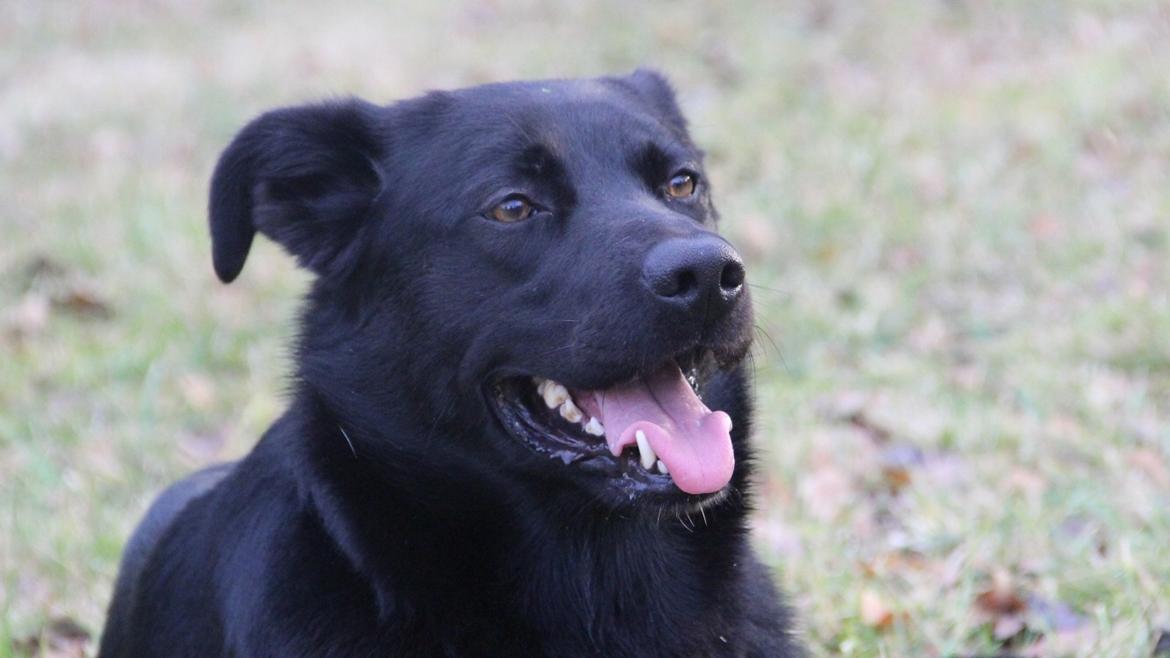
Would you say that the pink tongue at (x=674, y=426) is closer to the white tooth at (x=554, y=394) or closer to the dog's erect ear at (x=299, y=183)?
the white tooth at (x=554, y=394)

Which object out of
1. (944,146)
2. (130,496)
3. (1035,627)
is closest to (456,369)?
(1035,627)

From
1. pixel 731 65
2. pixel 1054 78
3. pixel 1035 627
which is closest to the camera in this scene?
pixel 1035 627

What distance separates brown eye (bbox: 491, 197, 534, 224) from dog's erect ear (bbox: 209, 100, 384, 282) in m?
0.34

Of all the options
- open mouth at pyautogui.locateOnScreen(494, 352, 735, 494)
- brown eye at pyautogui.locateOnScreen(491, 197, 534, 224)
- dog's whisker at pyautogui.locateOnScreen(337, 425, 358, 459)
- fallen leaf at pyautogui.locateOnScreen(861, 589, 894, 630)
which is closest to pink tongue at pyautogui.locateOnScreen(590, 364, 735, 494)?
open mouth at pyautogui.locateOnScreen(494, 352, 735, 494)

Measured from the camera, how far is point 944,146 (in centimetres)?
775

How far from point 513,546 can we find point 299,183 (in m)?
0.93

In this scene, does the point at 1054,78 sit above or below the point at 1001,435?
below

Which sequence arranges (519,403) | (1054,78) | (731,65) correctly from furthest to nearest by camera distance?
(731,65) < (1054,78) < (519,403)

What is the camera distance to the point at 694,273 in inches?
97.7

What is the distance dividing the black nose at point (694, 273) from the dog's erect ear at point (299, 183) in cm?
78

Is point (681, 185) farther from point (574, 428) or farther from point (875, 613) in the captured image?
point (875, 613)

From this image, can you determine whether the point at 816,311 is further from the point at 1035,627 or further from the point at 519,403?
the point at 519,403

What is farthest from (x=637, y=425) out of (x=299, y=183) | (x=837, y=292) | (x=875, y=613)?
(x=837, y=292)

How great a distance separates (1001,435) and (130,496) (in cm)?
294
